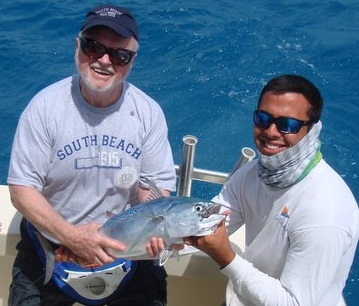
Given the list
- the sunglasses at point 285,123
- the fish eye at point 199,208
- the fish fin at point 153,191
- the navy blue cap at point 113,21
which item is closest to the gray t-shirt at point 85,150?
the fish fin at point 153,191

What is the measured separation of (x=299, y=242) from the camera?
2.15m

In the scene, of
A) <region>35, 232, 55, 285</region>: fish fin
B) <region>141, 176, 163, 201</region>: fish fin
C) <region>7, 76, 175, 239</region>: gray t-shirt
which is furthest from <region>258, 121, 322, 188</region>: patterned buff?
<region>35, 232, 55, 285</region>: fish fin

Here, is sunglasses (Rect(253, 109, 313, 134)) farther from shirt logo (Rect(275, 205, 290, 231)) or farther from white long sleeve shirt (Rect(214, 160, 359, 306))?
shirt logo (Rect(275, 205, 290, 231))

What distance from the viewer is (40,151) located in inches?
101

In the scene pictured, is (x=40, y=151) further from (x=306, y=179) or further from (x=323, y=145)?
(x=323, y=145)

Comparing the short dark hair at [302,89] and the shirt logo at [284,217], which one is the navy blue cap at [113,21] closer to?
the short dark hair at [302,89]

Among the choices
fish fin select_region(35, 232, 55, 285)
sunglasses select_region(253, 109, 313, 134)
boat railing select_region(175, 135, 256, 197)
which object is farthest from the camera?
boat railing select_region(175, 135, 256, 197)

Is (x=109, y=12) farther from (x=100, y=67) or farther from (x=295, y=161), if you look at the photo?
(x=295, y=161)

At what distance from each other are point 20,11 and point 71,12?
0.90 meters

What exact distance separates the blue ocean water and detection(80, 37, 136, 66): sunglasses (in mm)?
3624

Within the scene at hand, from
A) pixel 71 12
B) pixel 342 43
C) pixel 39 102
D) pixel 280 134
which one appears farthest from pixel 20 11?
pixel 280 134

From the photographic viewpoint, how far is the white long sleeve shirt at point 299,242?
2098 mm

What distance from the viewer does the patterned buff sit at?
86.9 inches

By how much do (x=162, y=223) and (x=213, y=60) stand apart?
581cm
